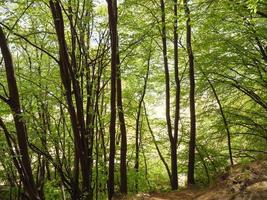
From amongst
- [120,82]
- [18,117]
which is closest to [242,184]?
[18,117]

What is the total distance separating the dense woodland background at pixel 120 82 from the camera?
25.5ft

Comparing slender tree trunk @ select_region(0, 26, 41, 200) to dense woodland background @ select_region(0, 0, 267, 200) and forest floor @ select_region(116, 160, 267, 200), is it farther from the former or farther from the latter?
forest floor @ select_region(116, 160, 267, 200)

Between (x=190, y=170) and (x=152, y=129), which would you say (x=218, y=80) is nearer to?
(x=190, y=170)

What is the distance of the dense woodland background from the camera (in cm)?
777

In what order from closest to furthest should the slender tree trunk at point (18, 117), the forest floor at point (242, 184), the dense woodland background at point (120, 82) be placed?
the slender tree trunk at point (18, 117) < the forest floor at point (242, 184) < the dense woodland background at point (120, 82)

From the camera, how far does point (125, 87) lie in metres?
16.8

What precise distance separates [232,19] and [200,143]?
5558 millimetres

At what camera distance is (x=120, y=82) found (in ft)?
34.7

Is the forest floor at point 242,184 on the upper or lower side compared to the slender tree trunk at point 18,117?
lower

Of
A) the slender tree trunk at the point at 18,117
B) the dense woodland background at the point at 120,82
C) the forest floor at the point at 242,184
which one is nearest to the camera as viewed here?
the slender tree trunk at the point at 18,117

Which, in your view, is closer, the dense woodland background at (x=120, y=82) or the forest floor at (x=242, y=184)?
the forest floor at (x=242, y=184)

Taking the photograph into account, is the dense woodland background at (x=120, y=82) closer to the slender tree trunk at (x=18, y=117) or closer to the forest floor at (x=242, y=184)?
the slender tree trunk at (x=18, y=117)

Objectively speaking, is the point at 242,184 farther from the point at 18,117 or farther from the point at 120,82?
the point at 120,82

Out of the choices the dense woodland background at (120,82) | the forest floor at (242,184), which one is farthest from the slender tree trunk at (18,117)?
the forest floor at (242,184)
